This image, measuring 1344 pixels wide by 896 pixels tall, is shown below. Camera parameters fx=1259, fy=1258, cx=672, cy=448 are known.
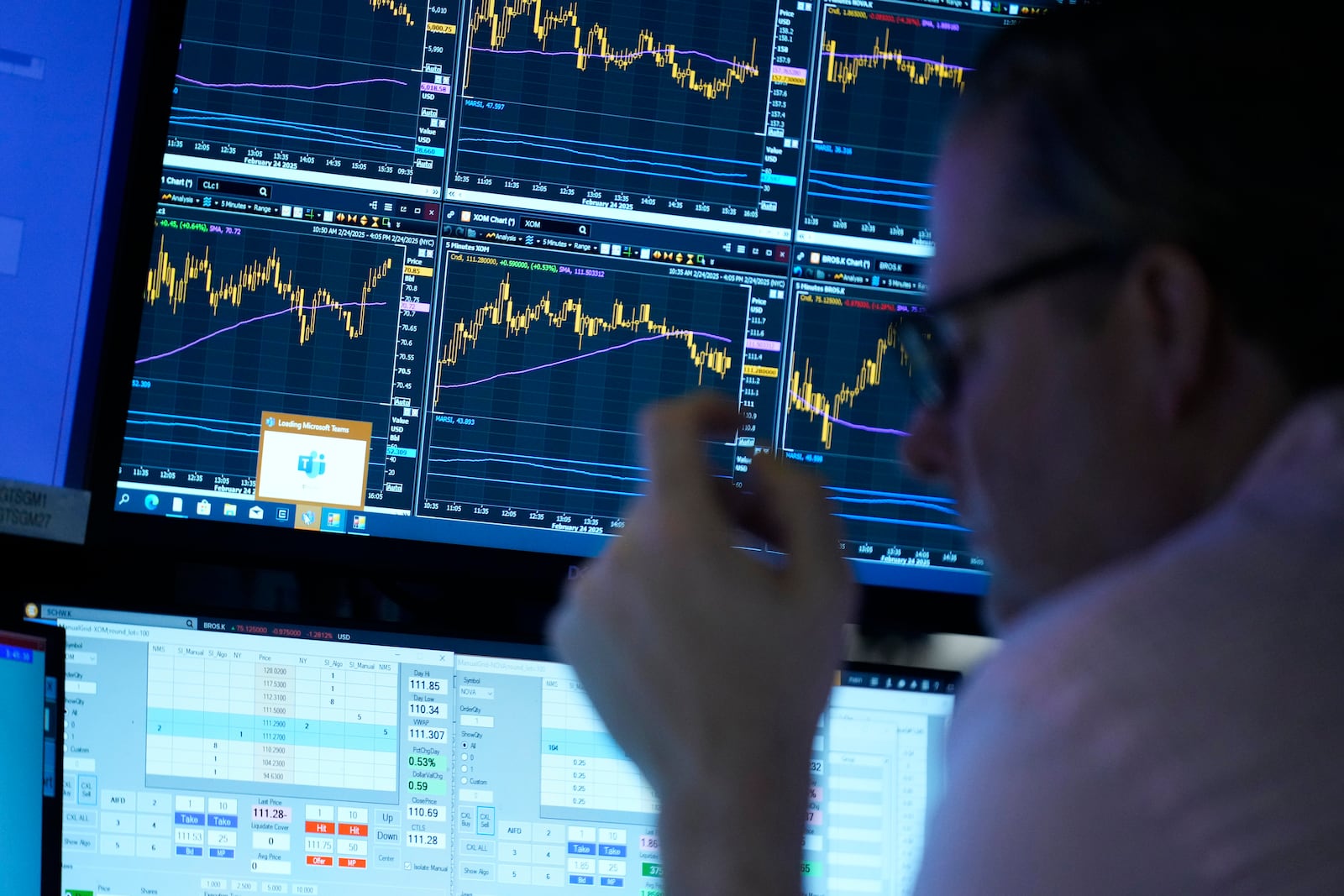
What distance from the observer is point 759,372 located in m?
1.24

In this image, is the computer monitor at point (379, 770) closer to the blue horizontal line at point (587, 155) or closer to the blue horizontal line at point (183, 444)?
the blue horizontal line at point (183, 444)

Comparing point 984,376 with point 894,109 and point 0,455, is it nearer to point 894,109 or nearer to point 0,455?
point 894,109

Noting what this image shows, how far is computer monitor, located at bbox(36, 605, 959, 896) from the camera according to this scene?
1.13m

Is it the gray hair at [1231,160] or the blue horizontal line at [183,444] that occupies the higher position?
the gray hair at [1231,160]

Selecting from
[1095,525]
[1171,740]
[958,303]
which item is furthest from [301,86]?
[1171,740]

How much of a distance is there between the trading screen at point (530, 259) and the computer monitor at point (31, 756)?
17 centimetres

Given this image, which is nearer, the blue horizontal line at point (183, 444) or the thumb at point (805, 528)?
the thumb at point (805, 528)

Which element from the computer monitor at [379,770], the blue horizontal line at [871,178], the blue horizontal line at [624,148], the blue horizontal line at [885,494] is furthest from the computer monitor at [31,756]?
the blue horizontal line at [871,178]

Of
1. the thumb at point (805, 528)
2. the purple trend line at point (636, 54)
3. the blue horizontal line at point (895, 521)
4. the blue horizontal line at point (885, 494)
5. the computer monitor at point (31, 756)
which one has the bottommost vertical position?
the computer monitor at point (31, 756)

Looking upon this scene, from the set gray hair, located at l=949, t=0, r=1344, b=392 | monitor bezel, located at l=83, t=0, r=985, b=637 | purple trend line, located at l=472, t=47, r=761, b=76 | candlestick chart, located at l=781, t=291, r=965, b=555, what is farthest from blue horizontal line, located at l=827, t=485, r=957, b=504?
gray hair, located at l=949, t=0, r=1344, b=392

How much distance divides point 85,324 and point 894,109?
82cm

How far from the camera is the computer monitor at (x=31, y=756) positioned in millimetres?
1064

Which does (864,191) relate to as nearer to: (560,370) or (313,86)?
(560,370)

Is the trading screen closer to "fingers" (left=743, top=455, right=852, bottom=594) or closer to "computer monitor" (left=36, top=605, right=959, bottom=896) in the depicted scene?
"computer monitor" (left=36, top=605, right=959, bottom=896)
